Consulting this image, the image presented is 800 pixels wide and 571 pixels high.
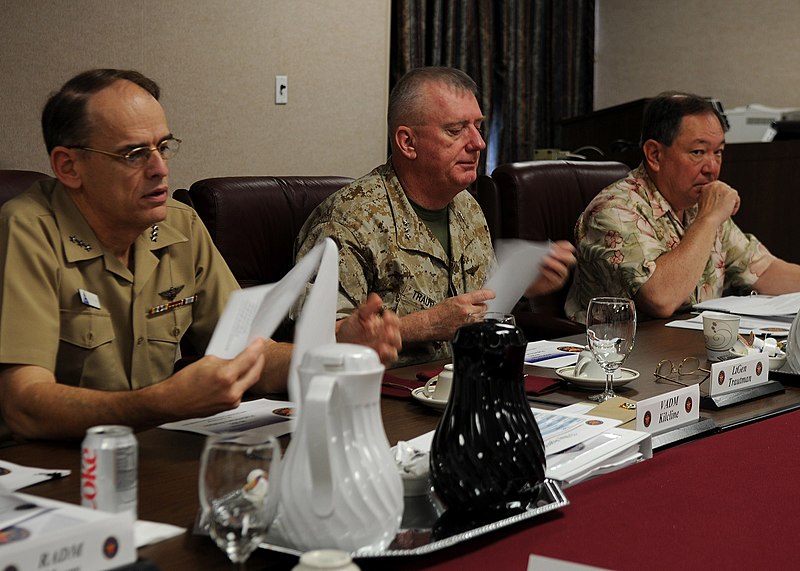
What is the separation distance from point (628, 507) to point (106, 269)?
3.39ft

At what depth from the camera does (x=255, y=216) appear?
2387mm

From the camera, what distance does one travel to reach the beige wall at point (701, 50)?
551cm

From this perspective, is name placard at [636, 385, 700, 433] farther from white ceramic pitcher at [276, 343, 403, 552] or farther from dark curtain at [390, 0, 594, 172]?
dark curtain at [390, 0, 594, 172]

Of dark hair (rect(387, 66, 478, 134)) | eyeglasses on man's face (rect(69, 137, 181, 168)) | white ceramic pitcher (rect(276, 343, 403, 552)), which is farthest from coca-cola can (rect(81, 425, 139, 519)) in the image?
dark hair (rect(387, 66, 478, 134))

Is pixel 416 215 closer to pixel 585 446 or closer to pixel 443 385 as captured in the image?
pixel 443 385

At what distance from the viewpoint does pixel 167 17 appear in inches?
139

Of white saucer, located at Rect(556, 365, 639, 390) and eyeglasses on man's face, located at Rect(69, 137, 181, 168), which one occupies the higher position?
eyeglasses on man's face, located at Rect(69, 137, 181, 168)

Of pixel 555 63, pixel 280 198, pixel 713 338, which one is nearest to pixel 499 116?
pixel 555 63

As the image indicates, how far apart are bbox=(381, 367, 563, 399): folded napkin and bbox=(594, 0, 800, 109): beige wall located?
4.40 meters

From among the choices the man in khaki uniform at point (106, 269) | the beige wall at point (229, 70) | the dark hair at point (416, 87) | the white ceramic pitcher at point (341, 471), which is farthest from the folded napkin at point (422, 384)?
the beige wall at point (229, 70)

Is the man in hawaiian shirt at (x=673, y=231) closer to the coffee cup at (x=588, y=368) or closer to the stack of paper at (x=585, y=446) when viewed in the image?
the coffee cup at (x=588, y=368)

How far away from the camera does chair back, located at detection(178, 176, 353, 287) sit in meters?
2.32

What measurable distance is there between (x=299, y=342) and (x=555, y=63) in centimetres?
494

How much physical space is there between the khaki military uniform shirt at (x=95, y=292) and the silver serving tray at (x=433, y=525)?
75 cm
